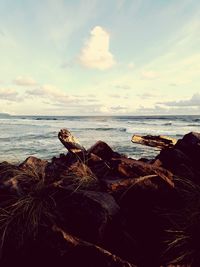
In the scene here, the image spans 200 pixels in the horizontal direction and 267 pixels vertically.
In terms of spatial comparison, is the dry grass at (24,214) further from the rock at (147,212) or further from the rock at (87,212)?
the rock at (147,212)

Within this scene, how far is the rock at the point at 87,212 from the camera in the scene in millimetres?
3662

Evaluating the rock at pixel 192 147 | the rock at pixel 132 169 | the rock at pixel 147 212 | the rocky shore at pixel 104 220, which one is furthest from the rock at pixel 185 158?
the rock at pixel 147 212

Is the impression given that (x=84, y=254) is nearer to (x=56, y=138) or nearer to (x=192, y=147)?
(x=192, y=147)

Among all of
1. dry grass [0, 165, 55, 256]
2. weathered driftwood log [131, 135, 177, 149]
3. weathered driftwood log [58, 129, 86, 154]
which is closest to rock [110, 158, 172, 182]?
dry grass [0, 165, 55, 256]

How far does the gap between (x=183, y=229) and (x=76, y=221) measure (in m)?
1.25

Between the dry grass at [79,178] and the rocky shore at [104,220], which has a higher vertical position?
the dry grass at [79,178]

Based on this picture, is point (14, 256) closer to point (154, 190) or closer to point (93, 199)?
point (93, 199)

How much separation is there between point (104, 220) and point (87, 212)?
229 mm

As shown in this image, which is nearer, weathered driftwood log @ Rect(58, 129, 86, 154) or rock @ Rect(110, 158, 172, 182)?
rock @ Rect(110, 158, 172, 182)

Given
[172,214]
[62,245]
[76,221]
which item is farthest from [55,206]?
[172,214]

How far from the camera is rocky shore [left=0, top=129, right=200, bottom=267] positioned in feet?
11.4

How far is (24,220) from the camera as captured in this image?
3912mm

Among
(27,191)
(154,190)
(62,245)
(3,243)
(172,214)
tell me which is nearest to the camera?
(62,245)

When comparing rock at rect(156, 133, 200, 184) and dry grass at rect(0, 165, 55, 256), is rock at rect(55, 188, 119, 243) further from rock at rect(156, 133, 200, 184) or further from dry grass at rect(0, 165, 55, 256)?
rock at rect(156, 133, 200, 184)
